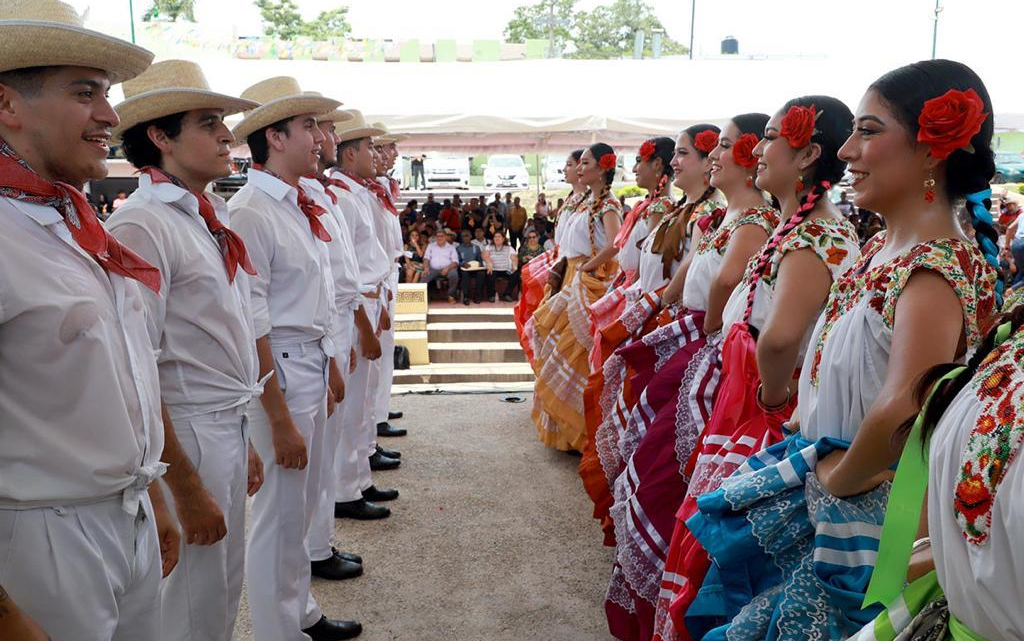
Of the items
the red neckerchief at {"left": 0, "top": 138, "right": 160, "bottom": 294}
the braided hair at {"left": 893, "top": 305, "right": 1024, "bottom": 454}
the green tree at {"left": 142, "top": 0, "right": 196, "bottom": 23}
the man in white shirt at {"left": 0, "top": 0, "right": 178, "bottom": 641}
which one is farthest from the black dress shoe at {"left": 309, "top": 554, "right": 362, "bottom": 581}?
the green tree at {"left": 142, "top": 0, "right": 196, "bottom": 23}

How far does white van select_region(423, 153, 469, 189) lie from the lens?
2492 cm

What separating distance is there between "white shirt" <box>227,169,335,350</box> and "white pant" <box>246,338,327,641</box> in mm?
102

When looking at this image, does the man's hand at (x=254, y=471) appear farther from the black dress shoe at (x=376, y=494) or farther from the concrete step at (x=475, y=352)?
the concrete step at (x=475, y=352)

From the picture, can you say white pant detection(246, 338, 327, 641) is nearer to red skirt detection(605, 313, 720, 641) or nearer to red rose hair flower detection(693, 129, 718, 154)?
red skirt detection(605, 313, 720, 641)

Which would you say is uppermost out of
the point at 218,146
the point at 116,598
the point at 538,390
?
the point at 218,146

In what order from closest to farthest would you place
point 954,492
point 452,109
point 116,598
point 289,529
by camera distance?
1. point 954,492
2. point 116,598
3. point 289,529
4. point 452,109

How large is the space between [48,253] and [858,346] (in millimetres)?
1694

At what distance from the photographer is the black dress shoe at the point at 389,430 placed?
605 cm

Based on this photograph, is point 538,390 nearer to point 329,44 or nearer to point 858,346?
point 858,346

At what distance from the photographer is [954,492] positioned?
1.20 meters

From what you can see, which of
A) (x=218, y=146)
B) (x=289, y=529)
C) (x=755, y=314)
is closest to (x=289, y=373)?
(x=289, y=529)

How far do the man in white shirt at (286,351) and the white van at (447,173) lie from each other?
21492 millimetres

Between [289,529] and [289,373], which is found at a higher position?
[289,373]

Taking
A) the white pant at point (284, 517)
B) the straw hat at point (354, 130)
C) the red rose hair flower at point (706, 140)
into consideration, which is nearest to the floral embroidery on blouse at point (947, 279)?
the white pant at point (284, 517)
